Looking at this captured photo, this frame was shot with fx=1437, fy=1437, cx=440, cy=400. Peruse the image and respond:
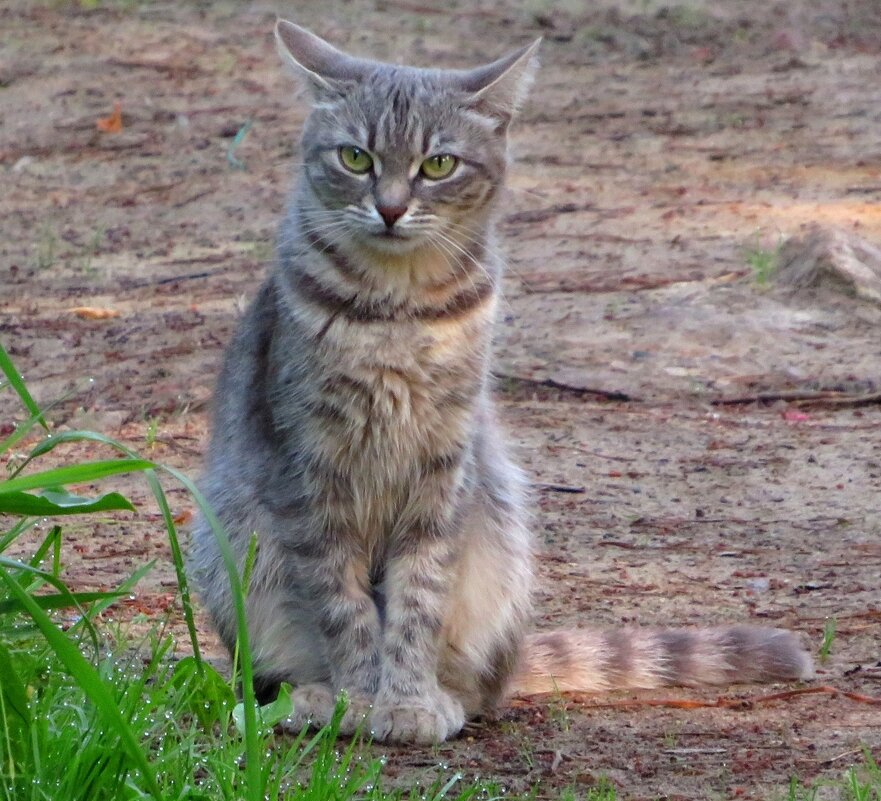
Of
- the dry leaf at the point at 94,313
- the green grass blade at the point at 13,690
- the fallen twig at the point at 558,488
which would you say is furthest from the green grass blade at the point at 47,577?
the dry leaf at the point at 94,313

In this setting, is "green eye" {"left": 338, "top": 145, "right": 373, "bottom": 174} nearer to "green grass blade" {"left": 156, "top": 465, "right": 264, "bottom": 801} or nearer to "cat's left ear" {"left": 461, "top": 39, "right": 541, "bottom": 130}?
"cat's left ear" {"left": 461, "top": 39, "right": 541, "bottom": 130}

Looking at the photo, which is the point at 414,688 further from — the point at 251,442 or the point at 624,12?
the point at 624,12

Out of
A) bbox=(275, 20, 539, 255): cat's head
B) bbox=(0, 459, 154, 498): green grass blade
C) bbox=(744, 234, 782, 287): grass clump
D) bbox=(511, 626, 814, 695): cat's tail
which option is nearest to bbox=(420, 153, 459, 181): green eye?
bbox=(275, 20, 539, 255): cat's head

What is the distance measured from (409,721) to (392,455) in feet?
1.99

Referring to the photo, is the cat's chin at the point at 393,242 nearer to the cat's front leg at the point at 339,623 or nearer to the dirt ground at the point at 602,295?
the cat's front leg at the point at 339,623

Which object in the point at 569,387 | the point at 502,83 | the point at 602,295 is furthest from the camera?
the point at 602,295

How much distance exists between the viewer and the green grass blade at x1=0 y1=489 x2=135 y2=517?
7.59ft

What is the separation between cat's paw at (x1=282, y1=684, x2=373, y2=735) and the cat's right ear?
1451 mm

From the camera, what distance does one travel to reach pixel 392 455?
334 centimetres

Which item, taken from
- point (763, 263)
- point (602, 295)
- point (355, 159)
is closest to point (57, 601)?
point (355, 159)

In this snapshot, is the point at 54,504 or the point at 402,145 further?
the point at 402,145

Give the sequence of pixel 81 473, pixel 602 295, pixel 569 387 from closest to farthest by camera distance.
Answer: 1. pixel 81 473
2. pixel 569 387
3. pixel 602 295

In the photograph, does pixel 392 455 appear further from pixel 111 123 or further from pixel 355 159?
pixel 111 123

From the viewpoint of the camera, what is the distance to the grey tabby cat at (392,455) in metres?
3.33
